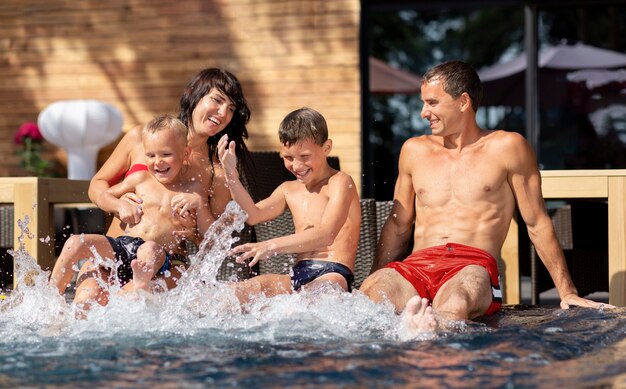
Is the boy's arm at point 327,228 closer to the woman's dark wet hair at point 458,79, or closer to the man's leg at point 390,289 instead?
the man's leg at point 390,289

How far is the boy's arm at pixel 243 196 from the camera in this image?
12.9ft

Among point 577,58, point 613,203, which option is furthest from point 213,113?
point 577,58

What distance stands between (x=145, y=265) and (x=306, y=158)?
809 mm

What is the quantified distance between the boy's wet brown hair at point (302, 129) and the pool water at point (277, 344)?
1.47 feet

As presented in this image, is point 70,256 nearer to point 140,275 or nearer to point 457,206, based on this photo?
point 140,275

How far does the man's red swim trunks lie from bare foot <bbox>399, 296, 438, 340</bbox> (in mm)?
643

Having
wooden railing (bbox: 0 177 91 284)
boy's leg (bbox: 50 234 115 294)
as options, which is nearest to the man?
boy's leg (bbox: 50 234 115 294)

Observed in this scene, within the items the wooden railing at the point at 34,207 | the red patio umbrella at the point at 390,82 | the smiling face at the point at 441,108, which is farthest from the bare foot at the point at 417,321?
the red patio umbrella at the point at 390,82

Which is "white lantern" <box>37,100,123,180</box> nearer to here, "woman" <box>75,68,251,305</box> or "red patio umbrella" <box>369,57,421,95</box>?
"woman" <box>75,68,251,305</box>

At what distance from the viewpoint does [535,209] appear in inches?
160

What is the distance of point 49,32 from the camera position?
816cm

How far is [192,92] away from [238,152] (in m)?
0.37

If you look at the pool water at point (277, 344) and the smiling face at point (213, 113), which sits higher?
the smiling face at point (213, 113)

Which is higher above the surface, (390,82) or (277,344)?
(390,82)
